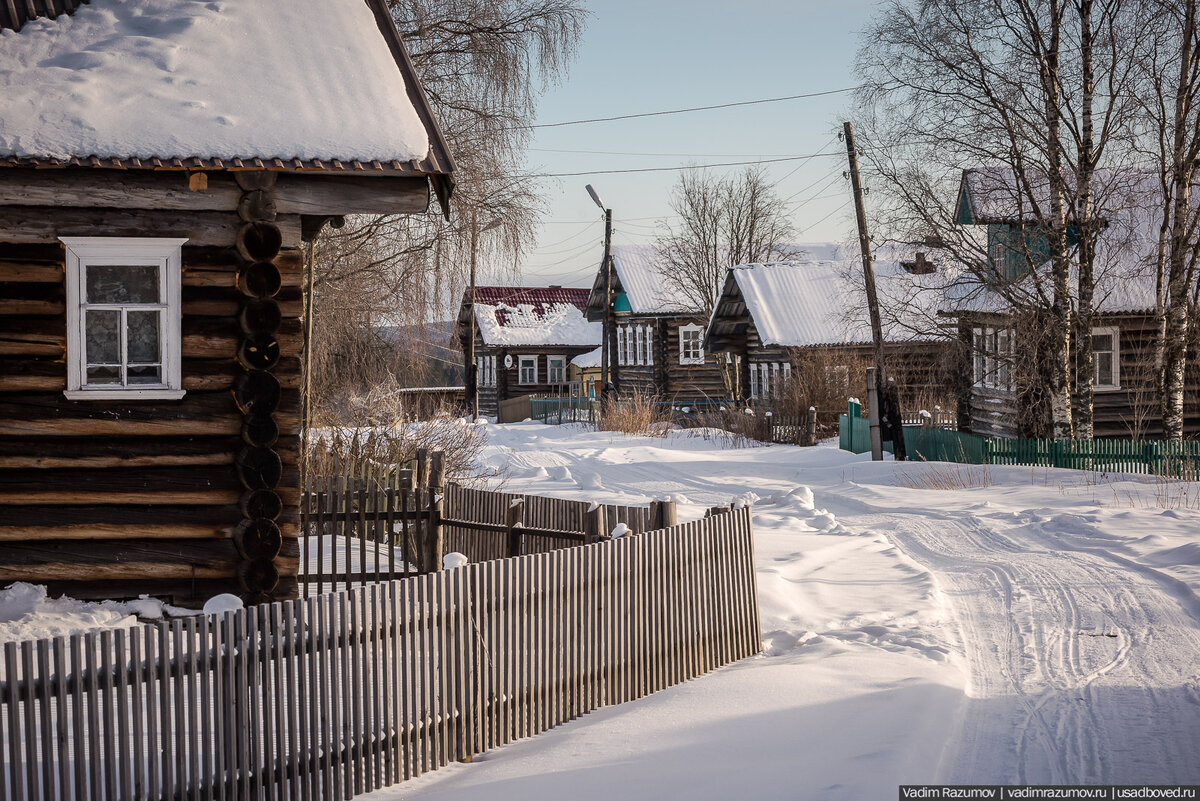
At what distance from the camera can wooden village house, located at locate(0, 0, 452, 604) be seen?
322 inches

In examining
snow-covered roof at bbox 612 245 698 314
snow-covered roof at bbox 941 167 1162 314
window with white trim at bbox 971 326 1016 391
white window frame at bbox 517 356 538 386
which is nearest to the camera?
snow-covered roof at bbox 941 167 1162 314

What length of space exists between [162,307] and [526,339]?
1787 inches

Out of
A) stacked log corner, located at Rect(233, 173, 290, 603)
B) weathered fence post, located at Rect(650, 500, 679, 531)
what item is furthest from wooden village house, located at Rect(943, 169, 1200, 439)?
stacked log corner, located at Rect(233, 173, 290, 603)

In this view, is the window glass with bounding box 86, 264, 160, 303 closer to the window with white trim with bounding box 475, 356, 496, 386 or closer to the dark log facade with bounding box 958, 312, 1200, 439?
the dark log facade with bounding box 958, 312, 1200, 439

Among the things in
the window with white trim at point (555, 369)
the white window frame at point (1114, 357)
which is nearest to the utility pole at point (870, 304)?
the white window frame at point (1114, 357)

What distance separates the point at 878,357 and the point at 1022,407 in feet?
11.4

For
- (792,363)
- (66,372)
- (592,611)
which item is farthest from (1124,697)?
(792,363)

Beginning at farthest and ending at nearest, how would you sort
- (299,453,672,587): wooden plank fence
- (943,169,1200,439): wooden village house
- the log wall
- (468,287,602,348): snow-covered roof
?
(468,287,602,348): snow-covered roof < the log wall < (943,169,1200,439): wooden village house < (299,453,672,587): wooden plank fence

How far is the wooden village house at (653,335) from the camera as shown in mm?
46406

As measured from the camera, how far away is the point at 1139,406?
23.4 m

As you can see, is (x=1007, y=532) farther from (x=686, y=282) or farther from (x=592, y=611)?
(x=686, y=282)

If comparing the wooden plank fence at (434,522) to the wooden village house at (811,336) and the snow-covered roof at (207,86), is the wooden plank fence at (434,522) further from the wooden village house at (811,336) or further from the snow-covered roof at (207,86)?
the wooden village house at (811,336)

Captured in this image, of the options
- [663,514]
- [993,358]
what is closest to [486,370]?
[993,358]

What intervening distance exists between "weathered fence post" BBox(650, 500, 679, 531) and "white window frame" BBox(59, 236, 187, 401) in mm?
3812
